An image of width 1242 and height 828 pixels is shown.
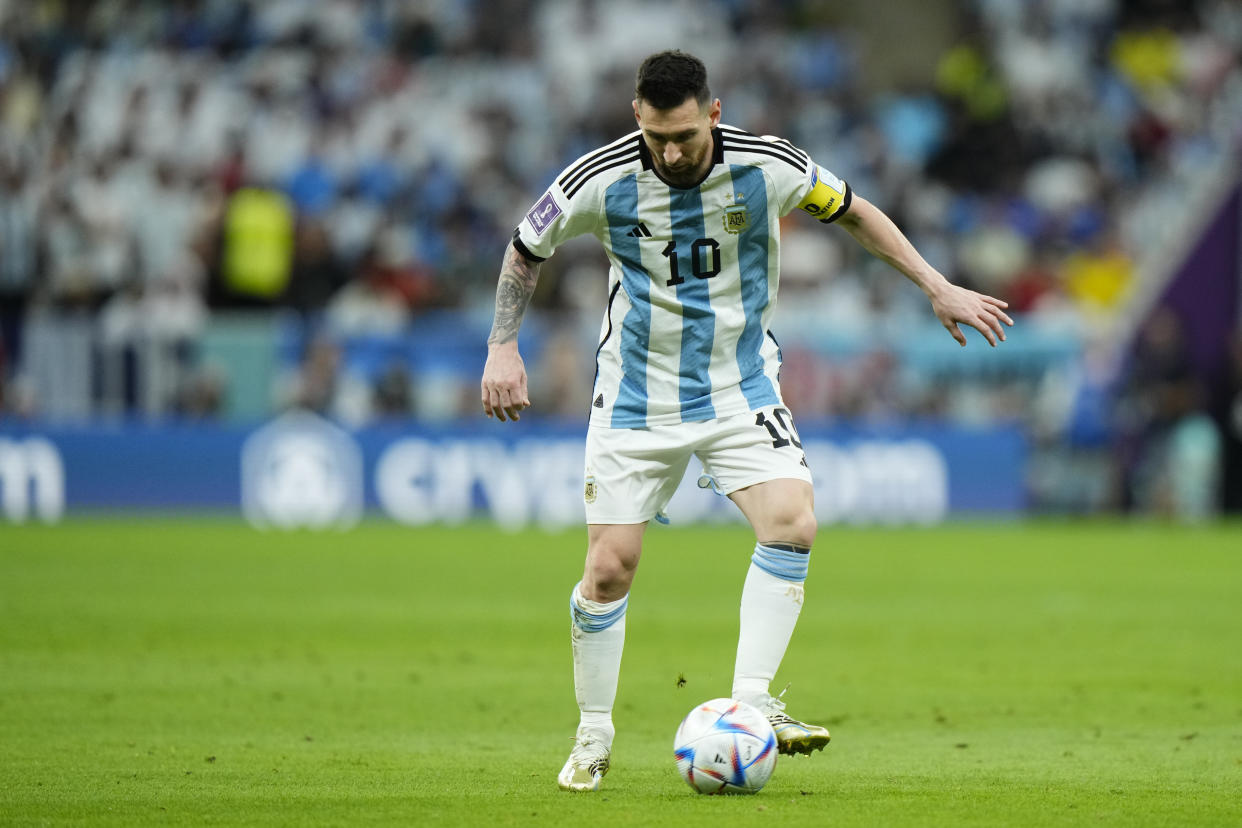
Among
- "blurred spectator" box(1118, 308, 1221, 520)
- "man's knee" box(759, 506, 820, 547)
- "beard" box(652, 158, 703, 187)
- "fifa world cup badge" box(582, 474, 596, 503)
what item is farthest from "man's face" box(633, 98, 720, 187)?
"blurred spectator" box(1118, 308, 1221, 520)

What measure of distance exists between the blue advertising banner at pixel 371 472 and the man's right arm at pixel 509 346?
13.8 meters

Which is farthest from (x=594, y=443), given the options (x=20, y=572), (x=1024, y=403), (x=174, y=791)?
(x=1024, y=403)

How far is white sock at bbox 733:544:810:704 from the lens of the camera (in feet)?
22.0

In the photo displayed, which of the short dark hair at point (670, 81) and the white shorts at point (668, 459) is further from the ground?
the short dark hair at point (670, 81)

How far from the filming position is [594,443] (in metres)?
6.87

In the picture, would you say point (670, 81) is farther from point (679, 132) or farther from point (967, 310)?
point (967, 310)

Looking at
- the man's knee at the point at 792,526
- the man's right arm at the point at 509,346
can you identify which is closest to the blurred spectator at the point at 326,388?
the man's right arm at the point at 509,346

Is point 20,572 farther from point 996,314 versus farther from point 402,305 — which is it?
point 996,314

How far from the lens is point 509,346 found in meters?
6.80

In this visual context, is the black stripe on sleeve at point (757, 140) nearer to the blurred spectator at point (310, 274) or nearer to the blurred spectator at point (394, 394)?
the blurred spectator at point (394, 394)

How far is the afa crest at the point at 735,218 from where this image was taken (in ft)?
22.0

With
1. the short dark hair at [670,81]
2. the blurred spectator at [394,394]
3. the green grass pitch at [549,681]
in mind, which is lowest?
the green grass pitch at [549,681]

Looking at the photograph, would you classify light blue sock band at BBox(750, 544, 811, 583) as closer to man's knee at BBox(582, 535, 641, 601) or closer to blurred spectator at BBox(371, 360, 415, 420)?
man's knee at BBox(582, 535, 641, 601)

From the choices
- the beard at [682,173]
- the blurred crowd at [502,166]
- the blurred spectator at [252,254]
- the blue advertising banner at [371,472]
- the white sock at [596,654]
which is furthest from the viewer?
the blurred spectator at [252,254]
